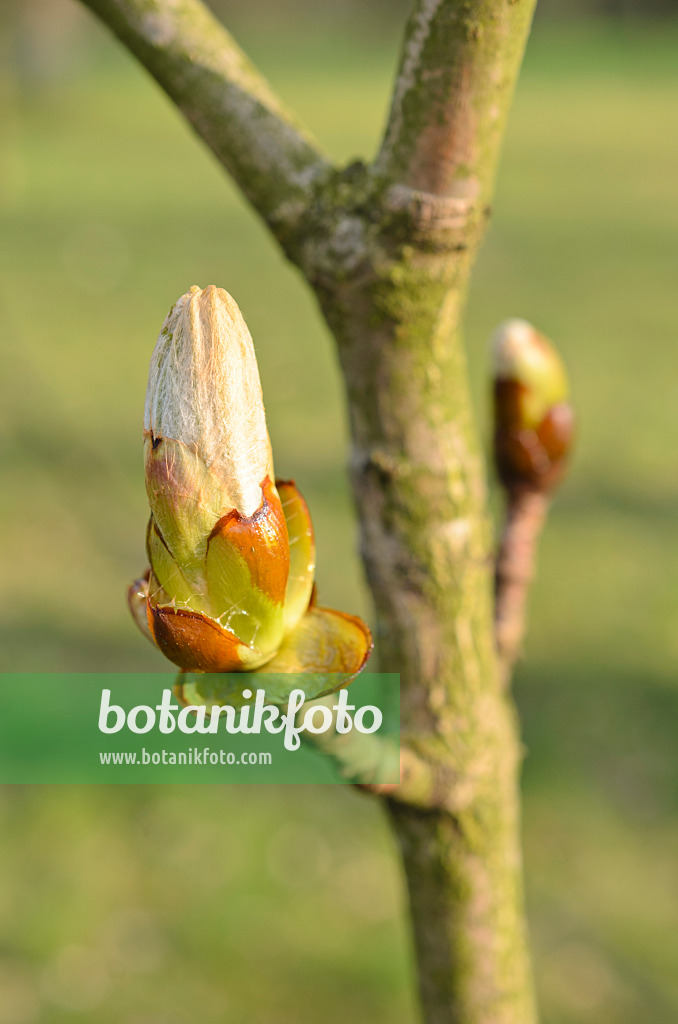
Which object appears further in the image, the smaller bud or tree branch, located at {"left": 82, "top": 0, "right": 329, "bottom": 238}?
the smaller bud

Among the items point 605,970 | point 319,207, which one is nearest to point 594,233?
point 605,970

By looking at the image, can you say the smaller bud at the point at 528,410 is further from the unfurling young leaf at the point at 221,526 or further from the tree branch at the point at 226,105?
the unfurling young leaf at the point at 221,526

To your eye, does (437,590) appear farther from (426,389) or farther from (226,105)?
(226,105)

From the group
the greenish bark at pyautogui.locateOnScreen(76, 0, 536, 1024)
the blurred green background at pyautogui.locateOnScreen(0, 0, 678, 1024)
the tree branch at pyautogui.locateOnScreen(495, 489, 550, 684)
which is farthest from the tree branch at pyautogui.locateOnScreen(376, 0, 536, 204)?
the tree branch at pyautogui.locateOnScreen(495, 489, 550, 684)

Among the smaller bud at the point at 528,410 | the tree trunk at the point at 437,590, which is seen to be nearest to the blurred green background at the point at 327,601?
the tree trunk at the point at 437,590

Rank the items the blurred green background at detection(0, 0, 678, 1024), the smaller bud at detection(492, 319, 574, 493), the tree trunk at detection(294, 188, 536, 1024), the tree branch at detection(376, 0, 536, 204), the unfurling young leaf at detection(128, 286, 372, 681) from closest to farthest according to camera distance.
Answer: the unfurling young leaf at detection(128, 286, 372, 681) < the tree branch at detection(376, 0, 536, 204) < the tree trunk at detection(294, 188, 536, 1024) < the smaller bud at detection(492, 319, 574, 493) < the blurred green background at detection(0, 0, 678, 1024)

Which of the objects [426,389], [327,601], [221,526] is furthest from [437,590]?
[327,601]

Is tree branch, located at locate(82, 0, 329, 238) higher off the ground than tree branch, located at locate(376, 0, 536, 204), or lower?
higher

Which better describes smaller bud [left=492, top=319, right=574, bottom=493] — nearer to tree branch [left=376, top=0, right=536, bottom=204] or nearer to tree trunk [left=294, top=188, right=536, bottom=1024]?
tree trunk [left=294, top=188, right=536, bottom=1024]
